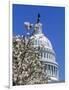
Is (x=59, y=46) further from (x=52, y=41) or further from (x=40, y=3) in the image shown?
(x=40, y=3)

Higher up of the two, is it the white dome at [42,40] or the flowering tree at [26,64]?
the white dome at [42,40]

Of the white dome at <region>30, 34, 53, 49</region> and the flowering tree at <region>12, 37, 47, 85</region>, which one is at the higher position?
the white dome at <region>30, 34, 53, 49</region>

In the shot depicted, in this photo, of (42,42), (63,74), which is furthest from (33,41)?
(63,74)

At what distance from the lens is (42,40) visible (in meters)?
2.63

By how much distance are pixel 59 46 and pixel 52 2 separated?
401mm

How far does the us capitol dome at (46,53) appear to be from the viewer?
2607 mm

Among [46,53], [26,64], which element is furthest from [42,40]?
[26,64]

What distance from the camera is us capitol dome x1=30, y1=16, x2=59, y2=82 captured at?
2.61 metres

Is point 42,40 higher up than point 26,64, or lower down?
higher up

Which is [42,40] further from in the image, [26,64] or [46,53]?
[26,64]

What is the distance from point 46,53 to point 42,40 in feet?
0.40

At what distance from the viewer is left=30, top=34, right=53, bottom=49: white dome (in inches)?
103

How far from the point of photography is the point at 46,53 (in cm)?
264

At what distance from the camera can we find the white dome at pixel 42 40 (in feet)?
8.54
